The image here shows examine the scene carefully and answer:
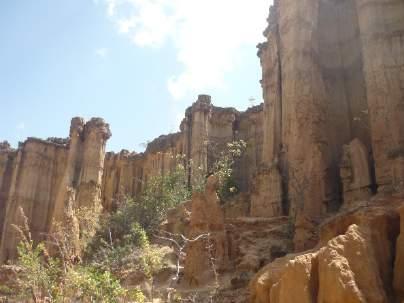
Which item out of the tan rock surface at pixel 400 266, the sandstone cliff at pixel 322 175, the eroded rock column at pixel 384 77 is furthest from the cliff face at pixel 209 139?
the tan rock surface at pixel 400 266

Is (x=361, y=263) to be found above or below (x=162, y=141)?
below

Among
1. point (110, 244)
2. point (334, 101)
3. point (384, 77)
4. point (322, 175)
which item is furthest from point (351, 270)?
point (110, 244)

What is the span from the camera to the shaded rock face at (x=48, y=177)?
115ft

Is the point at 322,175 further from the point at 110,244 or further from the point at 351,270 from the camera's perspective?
the point at 351,270

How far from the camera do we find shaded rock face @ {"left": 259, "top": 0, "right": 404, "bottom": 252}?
53.3ft

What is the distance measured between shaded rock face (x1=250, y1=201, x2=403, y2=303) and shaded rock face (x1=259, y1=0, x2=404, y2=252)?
18.3 feet

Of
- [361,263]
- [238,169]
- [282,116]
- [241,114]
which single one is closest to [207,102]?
[241,114]

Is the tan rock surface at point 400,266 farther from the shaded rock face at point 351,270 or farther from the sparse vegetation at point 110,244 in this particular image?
the sparse vegetation at point 110,244

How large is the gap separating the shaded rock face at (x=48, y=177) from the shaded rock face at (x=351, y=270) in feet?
84.3

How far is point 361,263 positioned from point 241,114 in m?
27.2

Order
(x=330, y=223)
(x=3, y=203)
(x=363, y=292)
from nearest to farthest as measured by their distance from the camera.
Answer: (x=363, y=292)
(x=330, y=223)
(x=3, y=203)

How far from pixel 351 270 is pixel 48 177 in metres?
33.1

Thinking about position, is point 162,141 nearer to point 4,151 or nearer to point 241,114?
point 241,114

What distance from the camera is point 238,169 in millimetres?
32344
